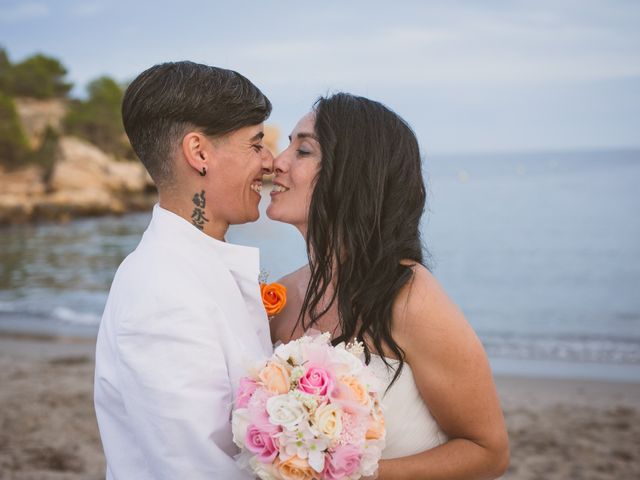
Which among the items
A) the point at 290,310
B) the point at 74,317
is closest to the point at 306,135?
the point at 290,310

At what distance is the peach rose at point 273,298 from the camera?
3365 millimetres

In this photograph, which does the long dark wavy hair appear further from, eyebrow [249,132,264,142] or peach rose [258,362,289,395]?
peach rose [258,362,289,395]

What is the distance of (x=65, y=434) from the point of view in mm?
8031

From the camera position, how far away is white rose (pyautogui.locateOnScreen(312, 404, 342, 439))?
223 centimetres

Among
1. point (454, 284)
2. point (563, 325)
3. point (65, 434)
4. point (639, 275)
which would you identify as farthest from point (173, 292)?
point (639, 275)

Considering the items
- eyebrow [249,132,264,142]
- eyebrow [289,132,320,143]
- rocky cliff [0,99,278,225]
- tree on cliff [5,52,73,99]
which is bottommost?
rocky cliff [0,99,278,225]

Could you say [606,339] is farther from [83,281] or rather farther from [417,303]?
[83,281]

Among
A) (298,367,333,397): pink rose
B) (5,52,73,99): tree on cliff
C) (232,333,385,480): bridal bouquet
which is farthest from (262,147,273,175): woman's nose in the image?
(5,52,73,99): tree on cliff

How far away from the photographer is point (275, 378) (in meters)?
2.36

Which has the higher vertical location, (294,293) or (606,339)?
(294,293)

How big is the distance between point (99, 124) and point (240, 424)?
198 ft

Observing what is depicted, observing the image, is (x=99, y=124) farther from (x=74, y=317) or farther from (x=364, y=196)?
(x=364, y=196)

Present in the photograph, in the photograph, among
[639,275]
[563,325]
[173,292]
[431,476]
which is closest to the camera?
[173,292]

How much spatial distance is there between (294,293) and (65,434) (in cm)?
544
